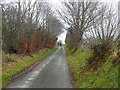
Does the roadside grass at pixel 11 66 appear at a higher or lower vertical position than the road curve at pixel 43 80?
higher

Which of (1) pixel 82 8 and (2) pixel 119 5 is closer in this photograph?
(2) pixel 119 5

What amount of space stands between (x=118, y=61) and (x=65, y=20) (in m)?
23.1

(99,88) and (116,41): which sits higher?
(116,41)

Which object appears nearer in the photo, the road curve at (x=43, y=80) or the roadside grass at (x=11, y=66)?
the road curve at (x=43, y=80)

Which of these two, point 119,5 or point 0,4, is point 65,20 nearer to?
point 0,4

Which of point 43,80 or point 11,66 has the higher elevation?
point 11,66

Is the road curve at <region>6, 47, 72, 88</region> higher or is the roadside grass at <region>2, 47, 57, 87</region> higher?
the roadside grass at <region>2, 47, 57, 87</region>

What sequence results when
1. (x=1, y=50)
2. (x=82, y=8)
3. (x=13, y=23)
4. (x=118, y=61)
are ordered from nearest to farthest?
(x=118, y=61), (x=1, y=50), (x=13, y=23), (x=82, y=8)

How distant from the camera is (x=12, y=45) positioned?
1997 centimetres

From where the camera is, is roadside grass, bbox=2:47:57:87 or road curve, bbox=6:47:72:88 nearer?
road curve, bbox=6:47:72:88

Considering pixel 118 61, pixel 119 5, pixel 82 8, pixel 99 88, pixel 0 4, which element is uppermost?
pixel 82 8

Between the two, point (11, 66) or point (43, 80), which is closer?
point (43, 80)

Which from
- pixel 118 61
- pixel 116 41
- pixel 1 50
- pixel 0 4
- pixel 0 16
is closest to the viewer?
pixel 118 61

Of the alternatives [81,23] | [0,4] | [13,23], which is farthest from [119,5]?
[81,23]
